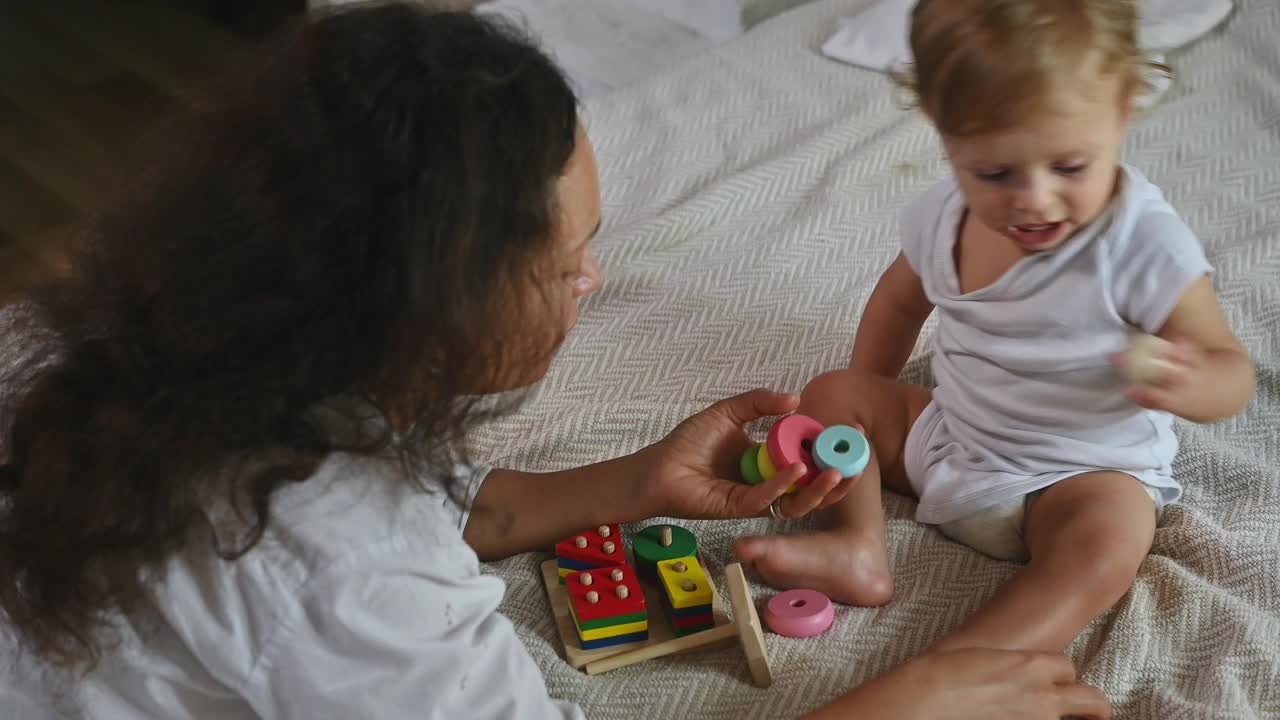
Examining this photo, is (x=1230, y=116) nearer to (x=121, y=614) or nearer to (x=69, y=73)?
(x=121, y=614)

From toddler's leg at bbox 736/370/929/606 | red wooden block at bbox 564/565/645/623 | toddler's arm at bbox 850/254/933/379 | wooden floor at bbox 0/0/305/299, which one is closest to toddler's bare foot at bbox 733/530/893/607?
toddler's leg at bbox 736/370/929/606

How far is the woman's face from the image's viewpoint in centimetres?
79

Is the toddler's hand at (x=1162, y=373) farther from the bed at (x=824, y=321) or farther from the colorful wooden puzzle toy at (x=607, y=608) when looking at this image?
the colorful wooden puzzle toy at (x=607, y=608)

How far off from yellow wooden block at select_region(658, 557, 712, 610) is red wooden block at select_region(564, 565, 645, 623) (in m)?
0.02

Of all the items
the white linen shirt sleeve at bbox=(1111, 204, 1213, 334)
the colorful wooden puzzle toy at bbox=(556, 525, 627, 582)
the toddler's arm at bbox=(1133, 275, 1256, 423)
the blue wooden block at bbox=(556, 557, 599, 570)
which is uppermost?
the white linen shirt sleeve at bbox=(1111, 204, 1213, 334)

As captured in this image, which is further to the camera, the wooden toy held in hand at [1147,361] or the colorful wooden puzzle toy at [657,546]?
the colorful wooden puzzle toy at [657,546]

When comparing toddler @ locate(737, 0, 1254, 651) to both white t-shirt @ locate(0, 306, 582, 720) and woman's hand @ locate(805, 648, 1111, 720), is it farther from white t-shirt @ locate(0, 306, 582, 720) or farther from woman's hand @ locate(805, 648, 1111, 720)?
white t-shirt @ locate(0, 306, 582, 720)

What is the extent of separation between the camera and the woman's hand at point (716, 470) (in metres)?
1.02

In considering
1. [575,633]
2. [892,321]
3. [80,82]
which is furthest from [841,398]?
A: [80,82]

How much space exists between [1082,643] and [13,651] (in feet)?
2.68

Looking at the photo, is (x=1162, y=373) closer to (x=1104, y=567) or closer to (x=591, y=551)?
(x=1104, y=567)

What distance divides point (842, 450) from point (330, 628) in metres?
0.46

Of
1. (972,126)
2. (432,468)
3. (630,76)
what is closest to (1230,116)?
(972,126)

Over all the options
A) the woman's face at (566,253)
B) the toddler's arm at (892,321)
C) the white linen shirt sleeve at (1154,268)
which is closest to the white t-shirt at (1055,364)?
the white linen shirt sleeve at (1154,268)
